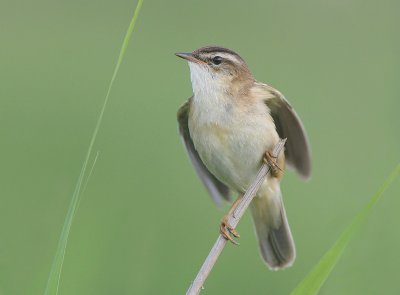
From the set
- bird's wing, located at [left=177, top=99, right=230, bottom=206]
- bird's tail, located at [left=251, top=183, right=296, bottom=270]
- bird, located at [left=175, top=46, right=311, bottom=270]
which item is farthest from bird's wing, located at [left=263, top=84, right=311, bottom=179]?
bird's wing, located at [left=177, top=99, right=230, bottom=206]

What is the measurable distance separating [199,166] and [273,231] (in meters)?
0.56

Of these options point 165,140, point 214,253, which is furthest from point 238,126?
point 165,140

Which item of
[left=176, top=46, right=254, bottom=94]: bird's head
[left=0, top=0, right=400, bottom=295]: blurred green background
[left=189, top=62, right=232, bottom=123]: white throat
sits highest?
[left=176, top=46, right=254, bottom=94]: bird's head

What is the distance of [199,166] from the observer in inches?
202

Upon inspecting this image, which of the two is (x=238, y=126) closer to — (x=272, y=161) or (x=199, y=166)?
(x=272, y=161)

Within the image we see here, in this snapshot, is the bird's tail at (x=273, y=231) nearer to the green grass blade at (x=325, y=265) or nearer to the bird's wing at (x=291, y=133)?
the bird's wing at (x=291, y=133)

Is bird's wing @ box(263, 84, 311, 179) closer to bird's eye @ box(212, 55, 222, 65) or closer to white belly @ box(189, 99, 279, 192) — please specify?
white belly @ box(189, 99, 279, 192)

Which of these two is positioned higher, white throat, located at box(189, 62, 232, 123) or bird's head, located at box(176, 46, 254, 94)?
bird's head, located at box(176, 46, 254, 94)

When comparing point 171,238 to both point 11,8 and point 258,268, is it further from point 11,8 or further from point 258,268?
point 11,8

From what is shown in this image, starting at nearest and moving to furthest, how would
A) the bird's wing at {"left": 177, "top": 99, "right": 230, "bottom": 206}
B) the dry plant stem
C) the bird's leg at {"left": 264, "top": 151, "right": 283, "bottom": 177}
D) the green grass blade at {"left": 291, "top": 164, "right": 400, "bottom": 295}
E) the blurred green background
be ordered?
the green grass blade at {"left": 291, "top": 164, "right": 400, "bottom": 295}, the dry plant stem, the bird's leg at {"left": 264, "top": 151, "right": 283, "bottom": 177}, the blurred green background, the bird's wing at {"left": 177, "top": 99, "right": 230, "bottom": 206}

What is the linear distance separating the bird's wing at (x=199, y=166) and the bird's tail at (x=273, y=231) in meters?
0.21

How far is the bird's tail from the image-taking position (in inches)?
199

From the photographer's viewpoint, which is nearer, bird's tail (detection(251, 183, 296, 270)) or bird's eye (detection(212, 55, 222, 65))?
bird's eye (detection(212, 55, 222, 65))

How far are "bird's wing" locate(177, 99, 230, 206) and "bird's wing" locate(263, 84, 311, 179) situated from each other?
1.52 feet
